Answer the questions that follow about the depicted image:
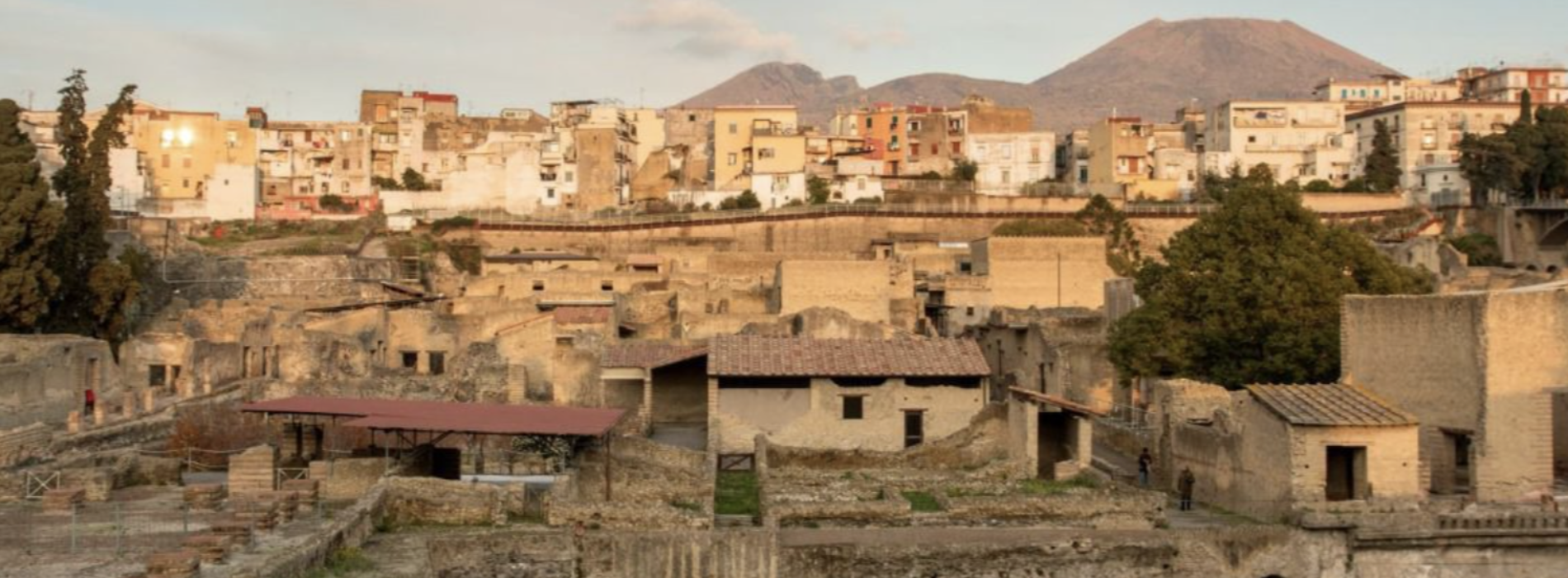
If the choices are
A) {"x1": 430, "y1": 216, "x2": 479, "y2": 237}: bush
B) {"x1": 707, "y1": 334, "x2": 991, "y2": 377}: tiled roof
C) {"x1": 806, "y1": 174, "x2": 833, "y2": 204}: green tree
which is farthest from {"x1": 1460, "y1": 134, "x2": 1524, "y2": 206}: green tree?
{"x1": 707, "y1": 334, "x2": 991, "y2": 377}: tiled roof

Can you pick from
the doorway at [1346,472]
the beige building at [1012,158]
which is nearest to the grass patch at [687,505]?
the doorway at [1346,472]

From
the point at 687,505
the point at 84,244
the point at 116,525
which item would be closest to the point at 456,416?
the point at 687,505

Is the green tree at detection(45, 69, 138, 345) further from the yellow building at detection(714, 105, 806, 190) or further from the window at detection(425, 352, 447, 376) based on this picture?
the yellow building at detection(714, 105, 806, 190)

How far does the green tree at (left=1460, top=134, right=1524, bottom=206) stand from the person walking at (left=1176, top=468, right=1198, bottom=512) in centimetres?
5486

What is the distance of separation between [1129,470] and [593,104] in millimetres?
68961

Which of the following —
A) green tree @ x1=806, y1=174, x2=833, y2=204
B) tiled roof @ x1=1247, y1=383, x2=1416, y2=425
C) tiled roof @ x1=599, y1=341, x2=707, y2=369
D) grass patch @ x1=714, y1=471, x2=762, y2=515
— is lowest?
grass patch @ x1=714, y1=471, x2=762, y2=515

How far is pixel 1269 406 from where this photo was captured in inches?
1002

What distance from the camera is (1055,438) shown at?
3319 centimetres

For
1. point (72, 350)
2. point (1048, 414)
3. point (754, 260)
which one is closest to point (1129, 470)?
point (1048, 414)

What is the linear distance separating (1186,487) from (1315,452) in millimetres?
3473

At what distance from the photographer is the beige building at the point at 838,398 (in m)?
33.1

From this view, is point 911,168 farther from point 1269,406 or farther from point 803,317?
point 1269,406

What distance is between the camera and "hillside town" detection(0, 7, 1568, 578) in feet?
76.3

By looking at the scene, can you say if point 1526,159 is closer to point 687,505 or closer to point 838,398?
point 838,398
